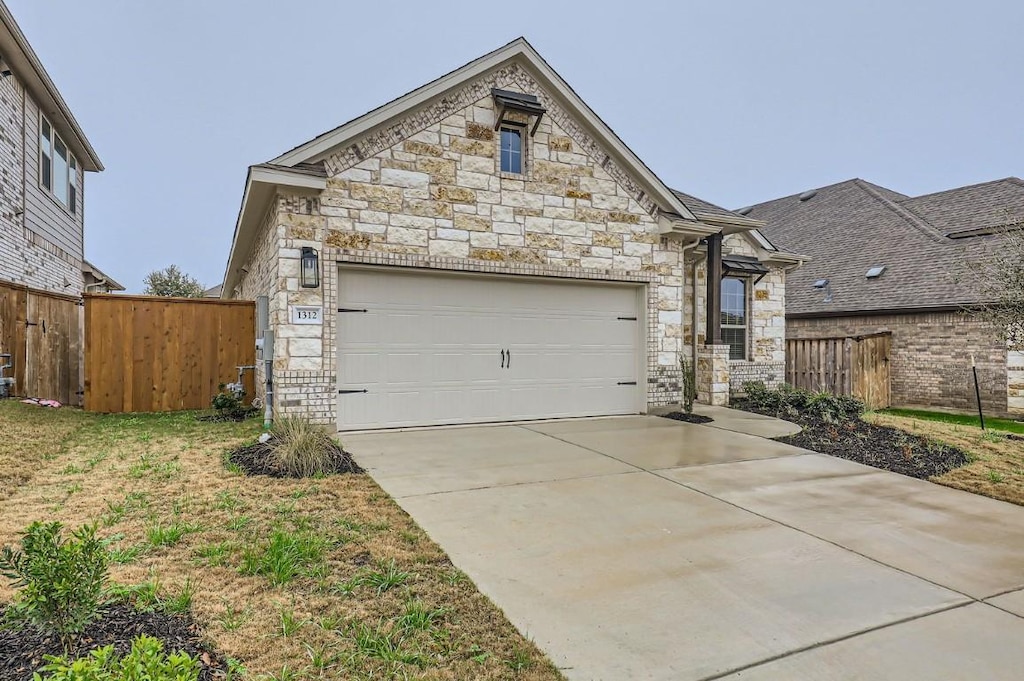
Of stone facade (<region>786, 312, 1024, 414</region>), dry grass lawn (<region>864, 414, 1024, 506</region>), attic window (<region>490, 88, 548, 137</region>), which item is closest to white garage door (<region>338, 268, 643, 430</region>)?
attic window (<region>490, 88, 548, 137</region>)

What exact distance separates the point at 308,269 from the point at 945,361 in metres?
14.6

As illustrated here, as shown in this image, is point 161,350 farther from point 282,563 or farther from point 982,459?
point 982,459

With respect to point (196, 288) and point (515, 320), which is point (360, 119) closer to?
point (515, 320)

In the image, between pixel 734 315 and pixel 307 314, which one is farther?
pixel 734 315

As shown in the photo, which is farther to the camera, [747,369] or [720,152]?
[720,152]

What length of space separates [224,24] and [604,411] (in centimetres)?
3902

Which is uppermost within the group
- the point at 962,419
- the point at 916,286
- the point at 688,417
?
the point at 916,286

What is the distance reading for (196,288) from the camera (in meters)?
34.2

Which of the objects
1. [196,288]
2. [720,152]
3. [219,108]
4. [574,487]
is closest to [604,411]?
[574,487]

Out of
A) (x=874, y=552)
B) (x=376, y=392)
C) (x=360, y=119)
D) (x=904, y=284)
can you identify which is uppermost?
(x=360, y=119)

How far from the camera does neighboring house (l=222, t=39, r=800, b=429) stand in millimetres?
7559

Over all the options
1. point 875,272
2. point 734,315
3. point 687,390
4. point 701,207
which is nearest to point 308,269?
point 687,390

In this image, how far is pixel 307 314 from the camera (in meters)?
7.45

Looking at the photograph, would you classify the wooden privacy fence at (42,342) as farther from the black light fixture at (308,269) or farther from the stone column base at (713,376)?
the stone column base at (713,376)
